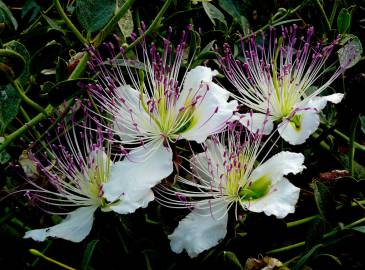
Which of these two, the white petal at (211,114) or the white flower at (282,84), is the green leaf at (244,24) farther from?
the white petal at (211,114)

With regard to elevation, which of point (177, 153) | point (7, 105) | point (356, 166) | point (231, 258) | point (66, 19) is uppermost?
point (66, 19)

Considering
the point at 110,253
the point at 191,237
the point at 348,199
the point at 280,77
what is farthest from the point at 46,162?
the point at 348,199

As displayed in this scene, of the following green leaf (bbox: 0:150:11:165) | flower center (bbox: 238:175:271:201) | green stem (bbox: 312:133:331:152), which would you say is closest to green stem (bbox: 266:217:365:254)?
flower center (bbox: 238:175:271:201)

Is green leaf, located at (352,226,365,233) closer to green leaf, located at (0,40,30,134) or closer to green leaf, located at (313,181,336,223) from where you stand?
green leaf, located at (313,181,336,223)

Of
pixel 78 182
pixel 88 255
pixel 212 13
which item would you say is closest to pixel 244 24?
pixel 212 13

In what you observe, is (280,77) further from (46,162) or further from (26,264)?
(26,264)

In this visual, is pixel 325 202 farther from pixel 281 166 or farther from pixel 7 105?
pixel 7 105
